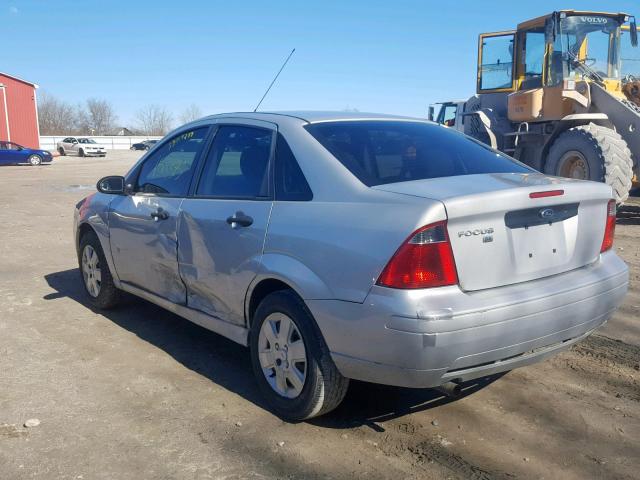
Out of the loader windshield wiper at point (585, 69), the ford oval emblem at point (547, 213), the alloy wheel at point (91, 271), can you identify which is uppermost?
the loader windshield wiper at point (585, 69)

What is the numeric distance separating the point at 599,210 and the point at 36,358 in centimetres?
388

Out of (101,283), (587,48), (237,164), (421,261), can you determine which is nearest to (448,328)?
(421,261)

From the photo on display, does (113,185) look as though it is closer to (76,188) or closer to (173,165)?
(173,165)

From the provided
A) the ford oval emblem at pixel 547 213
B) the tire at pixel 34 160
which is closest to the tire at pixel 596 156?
the ford oval emblem at pixel 547 213

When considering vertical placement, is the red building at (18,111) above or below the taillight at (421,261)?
above

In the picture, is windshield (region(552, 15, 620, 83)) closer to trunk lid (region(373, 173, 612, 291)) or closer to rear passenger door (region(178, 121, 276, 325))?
trunk lid (region(373, 173, 612, 291))

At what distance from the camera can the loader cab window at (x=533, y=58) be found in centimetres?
1109

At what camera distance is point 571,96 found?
10227 mm

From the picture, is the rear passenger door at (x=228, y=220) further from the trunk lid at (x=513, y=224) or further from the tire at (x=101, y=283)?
the tire at (x=101, y=283)

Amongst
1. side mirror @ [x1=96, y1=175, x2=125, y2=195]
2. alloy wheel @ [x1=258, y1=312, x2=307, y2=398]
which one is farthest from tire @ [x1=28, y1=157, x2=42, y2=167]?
alloy wheel @ [x1=258, y1=312, x2=307, y2=398]

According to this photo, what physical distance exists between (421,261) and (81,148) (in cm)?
4907

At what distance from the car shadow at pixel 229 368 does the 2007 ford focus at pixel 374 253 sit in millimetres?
328

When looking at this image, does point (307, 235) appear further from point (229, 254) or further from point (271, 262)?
point (229, 254)

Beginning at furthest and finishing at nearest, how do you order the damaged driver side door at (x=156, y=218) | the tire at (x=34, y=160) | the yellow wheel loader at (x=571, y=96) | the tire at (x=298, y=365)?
the tire at (x=34, y=160), the yellow wheel loader at (x=571, y=96), the damaged driver side door at (x=156, y=218), the tire at (x=298, y=365)
